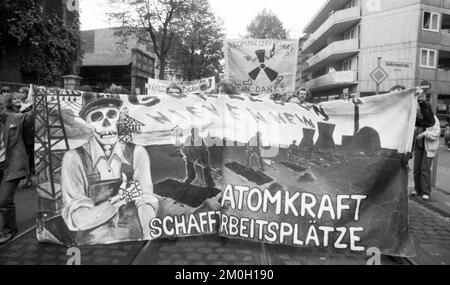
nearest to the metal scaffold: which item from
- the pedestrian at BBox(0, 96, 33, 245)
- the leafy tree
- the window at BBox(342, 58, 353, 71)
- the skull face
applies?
the skull face

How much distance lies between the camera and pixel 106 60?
37.2 m

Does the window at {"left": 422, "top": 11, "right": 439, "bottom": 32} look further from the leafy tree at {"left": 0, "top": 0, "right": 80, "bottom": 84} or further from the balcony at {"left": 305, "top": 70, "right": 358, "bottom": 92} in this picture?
Answer: the leafy tree at {"left": 0, "top": 0, "right": 80, "bottom": 84}

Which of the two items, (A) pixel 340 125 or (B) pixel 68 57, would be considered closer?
(A) pixel 340 125

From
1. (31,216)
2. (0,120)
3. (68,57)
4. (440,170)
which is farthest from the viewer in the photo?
(68,57)

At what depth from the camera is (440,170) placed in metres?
10.5

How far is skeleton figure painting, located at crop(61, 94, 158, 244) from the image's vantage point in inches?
162

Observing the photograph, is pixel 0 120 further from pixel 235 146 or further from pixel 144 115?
pixel 235 146

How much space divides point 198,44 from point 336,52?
1347 centimetres

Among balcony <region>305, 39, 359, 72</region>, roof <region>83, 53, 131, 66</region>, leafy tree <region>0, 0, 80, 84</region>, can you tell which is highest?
balcony <region>305, 39, 359, 72</region>

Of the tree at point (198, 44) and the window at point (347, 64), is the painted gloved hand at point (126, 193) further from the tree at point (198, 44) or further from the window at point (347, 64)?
the window at point (347, 64)

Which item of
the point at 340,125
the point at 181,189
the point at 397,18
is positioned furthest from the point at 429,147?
the point at 397,18

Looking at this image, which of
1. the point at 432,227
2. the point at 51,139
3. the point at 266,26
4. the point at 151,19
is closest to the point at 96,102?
the point at 51,139
